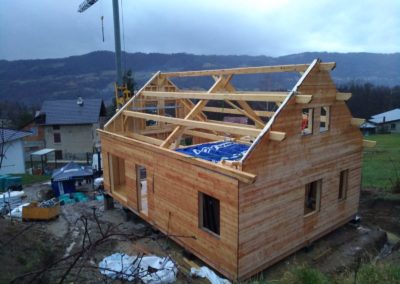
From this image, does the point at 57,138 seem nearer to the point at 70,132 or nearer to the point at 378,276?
the point at 70,132

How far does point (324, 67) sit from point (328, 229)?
5.19 meters

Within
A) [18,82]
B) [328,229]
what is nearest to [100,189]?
[328,229]

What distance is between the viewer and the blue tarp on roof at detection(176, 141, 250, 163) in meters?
9.21

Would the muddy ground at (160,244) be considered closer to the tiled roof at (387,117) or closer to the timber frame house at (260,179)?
the timber frame house at (260,179)

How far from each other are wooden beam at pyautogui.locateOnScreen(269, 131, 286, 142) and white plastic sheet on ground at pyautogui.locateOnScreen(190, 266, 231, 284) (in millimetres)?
3644

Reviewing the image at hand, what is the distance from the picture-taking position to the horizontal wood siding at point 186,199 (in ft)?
24.9

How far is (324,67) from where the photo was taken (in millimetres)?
8555

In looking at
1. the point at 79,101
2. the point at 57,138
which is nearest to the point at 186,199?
the point at 57,138

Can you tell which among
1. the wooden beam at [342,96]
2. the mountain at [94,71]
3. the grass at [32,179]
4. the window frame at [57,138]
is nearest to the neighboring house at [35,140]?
the window frame at [57,138]

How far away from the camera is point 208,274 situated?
26.6ft

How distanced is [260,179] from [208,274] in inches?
111

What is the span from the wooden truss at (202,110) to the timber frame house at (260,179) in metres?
0.04

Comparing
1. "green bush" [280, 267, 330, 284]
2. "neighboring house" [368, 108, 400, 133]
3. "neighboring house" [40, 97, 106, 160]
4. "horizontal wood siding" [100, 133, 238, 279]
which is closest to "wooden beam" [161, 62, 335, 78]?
"horizontal wood siding" [100, 133, 238, 279]

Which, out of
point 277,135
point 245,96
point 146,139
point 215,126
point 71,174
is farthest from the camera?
point 71,174
